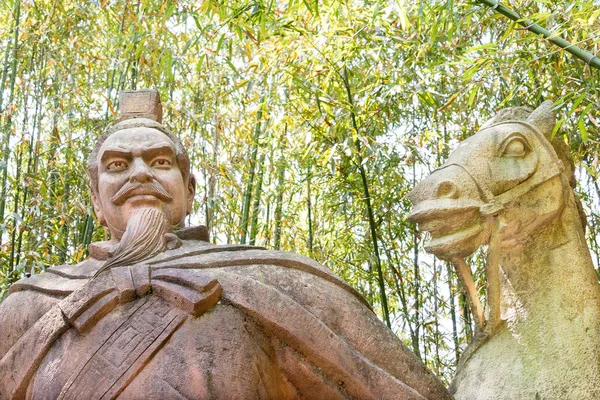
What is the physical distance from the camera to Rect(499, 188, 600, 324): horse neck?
2.98m

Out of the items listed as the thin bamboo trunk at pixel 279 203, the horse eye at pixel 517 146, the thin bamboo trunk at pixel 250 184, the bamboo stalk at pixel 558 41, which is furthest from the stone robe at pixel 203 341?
the thin bamboo trunk at pixel 279 203

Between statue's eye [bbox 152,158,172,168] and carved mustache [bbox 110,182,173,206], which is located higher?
statue's eye [bbox 152,158,172,168]

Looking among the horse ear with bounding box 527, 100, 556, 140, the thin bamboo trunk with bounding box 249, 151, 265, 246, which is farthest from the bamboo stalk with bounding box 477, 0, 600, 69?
the thin bamboo trunk with bounding box 249, 151, 265, 246

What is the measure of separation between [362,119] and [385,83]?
242 mm

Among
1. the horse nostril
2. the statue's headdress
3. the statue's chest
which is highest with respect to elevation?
the statue's headdress

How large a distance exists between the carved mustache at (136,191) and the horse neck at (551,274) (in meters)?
1.11

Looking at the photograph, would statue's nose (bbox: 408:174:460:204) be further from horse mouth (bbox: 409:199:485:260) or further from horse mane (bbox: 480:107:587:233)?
horse mane (bbox: 480:107:587:233)

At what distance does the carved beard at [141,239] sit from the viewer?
9.51 ft

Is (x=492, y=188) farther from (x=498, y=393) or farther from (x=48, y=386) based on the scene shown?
(x=48, y=386)

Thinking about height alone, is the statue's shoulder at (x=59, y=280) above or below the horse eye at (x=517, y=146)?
below

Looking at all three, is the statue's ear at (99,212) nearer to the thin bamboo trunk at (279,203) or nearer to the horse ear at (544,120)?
the horse ear at (544,120)

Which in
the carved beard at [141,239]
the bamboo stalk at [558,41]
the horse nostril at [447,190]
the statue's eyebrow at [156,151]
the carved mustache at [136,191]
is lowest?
the carved beard at [141,239]

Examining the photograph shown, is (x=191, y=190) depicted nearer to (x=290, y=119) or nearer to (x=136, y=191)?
(x=136, y=191)

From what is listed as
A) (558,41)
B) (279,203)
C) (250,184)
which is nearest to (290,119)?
(250,184)
